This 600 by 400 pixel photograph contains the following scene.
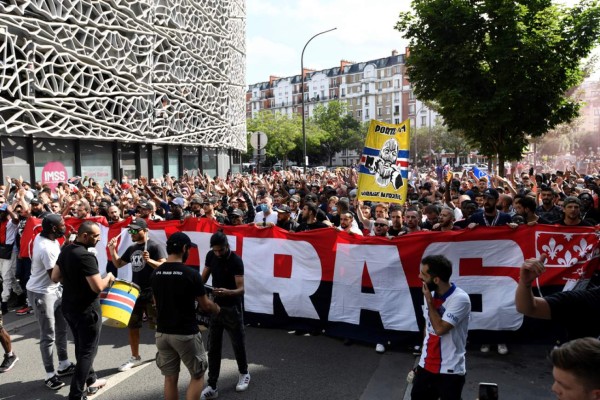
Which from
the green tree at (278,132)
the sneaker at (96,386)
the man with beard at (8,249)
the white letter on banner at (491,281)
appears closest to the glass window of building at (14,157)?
the man with beard at (8,249)

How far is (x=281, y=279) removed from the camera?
7.19 metres

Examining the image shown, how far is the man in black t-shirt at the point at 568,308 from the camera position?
9.53 feet

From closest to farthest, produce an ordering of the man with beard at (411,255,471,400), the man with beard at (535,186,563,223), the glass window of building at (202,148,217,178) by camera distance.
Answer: the man with beard at (411,255,471,400)
the man with beard at (535,186,563,223)
the glass window of building at (202,148,217,178)

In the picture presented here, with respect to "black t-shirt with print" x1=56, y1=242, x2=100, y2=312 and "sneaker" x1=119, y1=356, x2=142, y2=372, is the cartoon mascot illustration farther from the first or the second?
"black t-shirt with print" x1=56, y1=242, x2=100, y2=312

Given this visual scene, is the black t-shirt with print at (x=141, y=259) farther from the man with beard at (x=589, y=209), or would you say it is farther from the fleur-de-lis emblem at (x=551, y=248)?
the man with beard at (x=589, y=209)

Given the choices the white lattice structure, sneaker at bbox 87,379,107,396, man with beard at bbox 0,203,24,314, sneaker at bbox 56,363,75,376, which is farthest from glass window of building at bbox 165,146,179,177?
sneaker at bbox 87,379,107,396

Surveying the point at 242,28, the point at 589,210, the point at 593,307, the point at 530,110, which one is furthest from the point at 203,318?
the point at 242,28

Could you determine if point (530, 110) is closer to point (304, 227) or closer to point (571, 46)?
→ point (571, 46)

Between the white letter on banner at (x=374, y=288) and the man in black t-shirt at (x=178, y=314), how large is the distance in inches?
106

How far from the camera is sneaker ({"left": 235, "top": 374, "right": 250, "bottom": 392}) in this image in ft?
17.1

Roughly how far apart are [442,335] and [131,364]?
382cm

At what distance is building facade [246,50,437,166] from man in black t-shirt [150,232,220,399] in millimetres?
89929

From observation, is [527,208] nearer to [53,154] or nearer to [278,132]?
[53,154]

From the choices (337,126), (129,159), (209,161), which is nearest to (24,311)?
(129,159)
